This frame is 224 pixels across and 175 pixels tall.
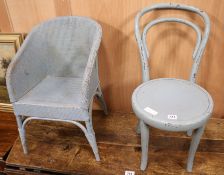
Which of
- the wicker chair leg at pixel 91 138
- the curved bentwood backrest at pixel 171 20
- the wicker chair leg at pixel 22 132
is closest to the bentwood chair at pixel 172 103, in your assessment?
the curved bentwood backrest at pixel 171 20

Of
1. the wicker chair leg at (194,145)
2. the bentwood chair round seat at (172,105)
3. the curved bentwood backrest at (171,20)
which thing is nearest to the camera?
the bentwood chair round seat at (172,105)

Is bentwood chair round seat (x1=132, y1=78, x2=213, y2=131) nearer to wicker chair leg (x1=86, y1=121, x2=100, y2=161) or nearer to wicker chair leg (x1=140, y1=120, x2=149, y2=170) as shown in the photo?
wicker chair leg (x1=140, y1=120, x2=149, y2=170)

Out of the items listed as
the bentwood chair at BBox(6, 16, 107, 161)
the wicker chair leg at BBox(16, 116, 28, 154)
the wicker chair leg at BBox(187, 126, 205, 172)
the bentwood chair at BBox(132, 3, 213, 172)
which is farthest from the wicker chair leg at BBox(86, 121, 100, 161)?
the wicker chair leg at BBox(187, 126, 205, 172)

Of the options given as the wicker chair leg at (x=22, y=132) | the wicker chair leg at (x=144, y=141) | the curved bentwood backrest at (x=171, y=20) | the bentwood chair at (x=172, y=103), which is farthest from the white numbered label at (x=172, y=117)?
the wicker chair leg at (x=22, y=132)

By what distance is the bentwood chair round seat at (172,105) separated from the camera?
1.15 m

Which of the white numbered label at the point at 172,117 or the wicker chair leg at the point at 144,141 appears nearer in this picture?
the white numbered label at the point at 172,117

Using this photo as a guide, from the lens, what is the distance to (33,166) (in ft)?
5.04

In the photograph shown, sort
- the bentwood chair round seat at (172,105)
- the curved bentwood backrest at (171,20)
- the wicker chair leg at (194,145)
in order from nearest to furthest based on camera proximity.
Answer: the bentwood chair round seat at (172,105)
the wicker chair leg at (194,145)
the curved bentwood backrest at (171,20)

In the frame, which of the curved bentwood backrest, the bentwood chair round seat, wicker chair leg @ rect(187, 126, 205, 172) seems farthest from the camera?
the curved bentwood backrest

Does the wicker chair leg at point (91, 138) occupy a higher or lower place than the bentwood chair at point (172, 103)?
lower

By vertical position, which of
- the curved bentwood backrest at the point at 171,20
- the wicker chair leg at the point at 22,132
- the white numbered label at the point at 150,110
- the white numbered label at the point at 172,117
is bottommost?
the wicker chair leg at the point at 22,132

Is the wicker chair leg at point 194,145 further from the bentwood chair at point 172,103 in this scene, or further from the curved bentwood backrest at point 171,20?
the curved bentwood backrest at point 171,20

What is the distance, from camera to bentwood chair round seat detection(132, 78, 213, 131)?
1.15 m

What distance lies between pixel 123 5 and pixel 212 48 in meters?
0.62
